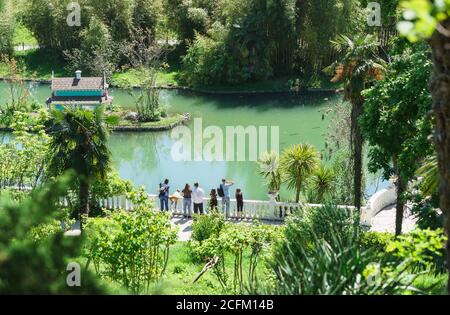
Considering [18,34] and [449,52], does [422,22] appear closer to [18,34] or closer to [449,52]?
[449,52]

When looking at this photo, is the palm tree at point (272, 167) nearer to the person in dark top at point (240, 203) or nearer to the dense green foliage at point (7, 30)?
the person in dark top at point (240, 203)

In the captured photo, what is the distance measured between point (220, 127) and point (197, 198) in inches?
620

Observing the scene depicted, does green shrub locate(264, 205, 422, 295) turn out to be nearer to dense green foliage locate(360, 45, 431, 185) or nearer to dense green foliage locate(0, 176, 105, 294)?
dense green foliage locate(0, 176, 105, 294)

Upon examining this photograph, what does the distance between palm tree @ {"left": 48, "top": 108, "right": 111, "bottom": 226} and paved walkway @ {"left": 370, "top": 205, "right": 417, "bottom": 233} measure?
7.14 metres

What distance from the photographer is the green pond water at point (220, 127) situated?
1152 inches

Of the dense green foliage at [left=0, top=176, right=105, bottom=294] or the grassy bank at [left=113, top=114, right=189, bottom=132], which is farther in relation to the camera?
the grassy bank at [left=113, top=114, right=189, bottom=132]

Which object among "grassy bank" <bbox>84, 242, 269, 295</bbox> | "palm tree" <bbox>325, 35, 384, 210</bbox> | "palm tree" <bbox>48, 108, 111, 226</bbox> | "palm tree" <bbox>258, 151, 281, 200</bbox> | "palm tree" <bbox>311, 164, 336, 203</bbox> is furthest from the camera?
"palm tree" <bbox>258, 151, 281, 200</bbox>

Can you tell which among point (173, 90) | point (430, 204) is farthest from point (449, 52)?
point (173, 90)

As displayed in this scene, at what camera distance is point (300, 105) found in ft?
133


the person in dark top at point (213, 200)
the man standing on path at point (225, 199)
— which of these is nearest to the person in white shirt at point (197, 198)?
the person in dark top at point (213, 200)

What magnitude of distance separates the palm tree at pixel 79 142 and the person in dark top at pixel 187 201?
2916mm

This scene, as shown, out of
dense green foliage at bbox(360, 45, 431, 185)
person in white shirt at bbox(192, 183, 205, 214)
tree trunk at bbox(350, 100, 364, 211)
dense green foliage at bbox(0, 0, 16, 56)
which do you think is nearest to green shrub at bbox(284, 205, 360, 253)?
dense green foliage at bbox(360, 45, 431, 185)

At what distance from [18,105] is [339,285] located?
A: 30.9m

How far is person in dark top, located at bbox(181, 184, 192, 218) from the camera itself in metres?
21.6
